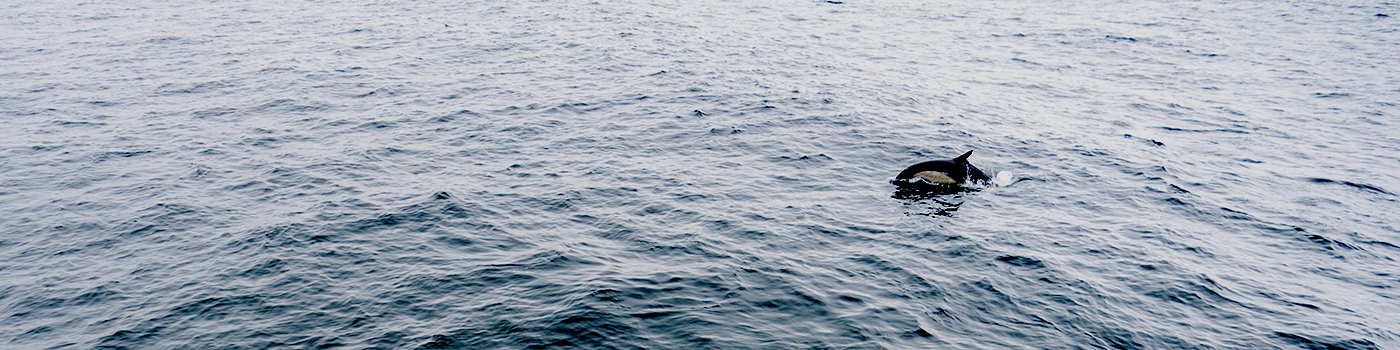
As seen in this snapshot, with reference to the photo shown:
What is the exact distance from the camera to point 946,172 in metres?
22.8

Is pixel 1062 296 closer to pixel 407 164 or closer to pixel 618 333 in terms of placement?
pixel 618 333

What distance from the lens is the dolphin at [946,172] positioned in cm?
2275

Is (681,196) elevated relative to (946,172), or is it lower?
lower

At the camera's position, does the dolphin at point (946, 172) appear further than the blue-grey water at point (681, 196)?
Yes

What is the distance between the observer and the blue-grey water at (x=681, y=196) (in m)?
15.6

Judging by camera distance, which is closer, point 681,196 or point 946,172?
point 681,196

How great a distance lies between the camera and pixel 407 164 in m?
24.4

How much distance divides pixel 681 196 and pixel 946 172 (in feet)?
23.5

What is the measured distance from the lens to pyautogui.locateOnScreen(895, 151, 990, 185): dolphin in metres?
22.8

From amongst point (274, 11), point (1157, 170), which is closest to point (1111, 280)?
point (1157, 170)

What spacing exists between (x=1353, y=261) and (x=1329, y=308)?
3.27 meters

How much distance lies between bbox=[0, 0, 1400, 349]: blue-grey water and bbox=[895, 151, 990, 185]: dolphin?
2.14 ft

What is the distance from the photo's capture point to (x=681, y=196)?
21.9m

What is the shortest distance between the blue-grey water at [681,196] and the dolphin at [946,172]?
2.14ft
